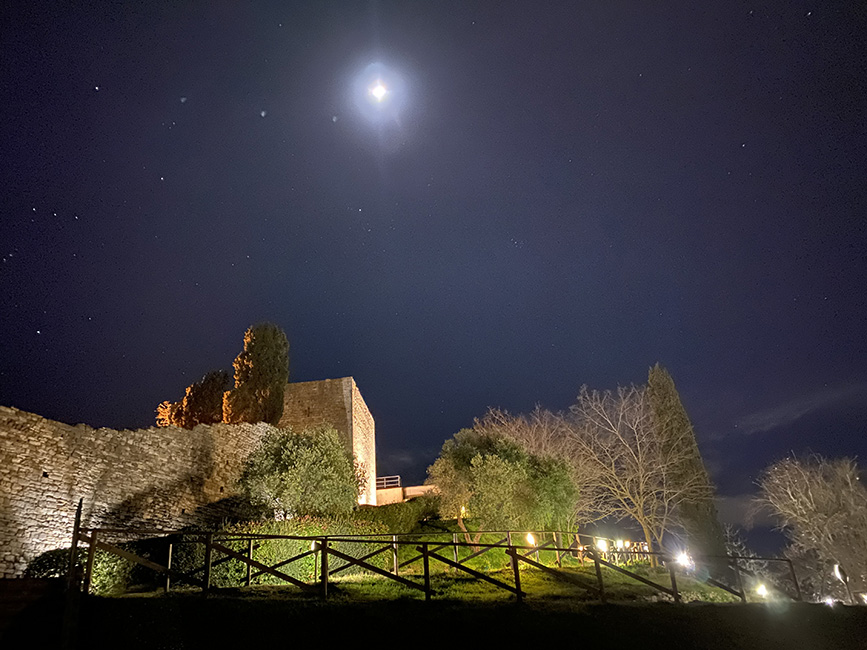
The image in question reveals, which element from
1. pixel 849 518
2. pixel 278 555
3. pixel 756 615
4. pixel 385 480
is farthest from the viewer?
pixel 385 480

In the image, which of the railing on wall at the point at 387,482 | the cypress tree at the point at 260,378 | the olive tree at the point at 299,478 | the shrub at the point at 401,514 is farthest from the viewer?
the railing on wall at the point at 387,482

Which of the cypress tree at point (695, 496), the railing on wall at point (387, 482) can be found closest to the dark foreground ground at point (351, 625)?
the cypress tree at point (695, 496)

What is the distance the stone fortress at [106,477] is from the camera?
11.0 m

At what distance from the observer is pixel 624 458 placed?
25.3m

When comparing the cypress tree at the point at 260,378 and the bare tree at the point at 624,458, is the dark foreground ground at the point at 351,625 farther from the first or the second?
the cypress tree at the point at 260,378

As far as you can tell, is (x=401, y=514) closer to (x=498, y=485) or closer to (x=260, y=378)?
(x=498, y=485)

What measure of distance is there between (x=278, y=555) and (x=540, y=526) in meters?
12.6

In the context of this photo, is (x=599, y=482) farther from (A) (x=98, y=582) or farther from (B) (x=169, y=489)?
(A) (x=98, y=582)

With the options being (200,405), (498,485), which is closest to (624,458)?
(498,485)

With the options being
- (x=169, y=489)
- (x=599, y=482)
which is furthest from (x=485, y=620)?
(x=599, y=482)

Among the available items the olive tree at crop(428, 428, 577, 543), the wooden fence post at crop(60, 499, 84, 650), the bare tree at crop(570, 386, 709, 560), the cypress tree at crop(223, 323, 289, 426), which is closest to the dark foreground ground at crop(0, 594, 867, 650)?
the wooden fence post at crop(60, 499, 84, 650)

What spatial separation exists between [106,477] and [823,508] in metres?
35.1

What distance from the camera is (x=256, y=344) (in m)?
26.1

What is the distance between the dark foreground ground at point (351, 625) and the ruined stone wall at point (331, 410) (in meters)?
20.5
